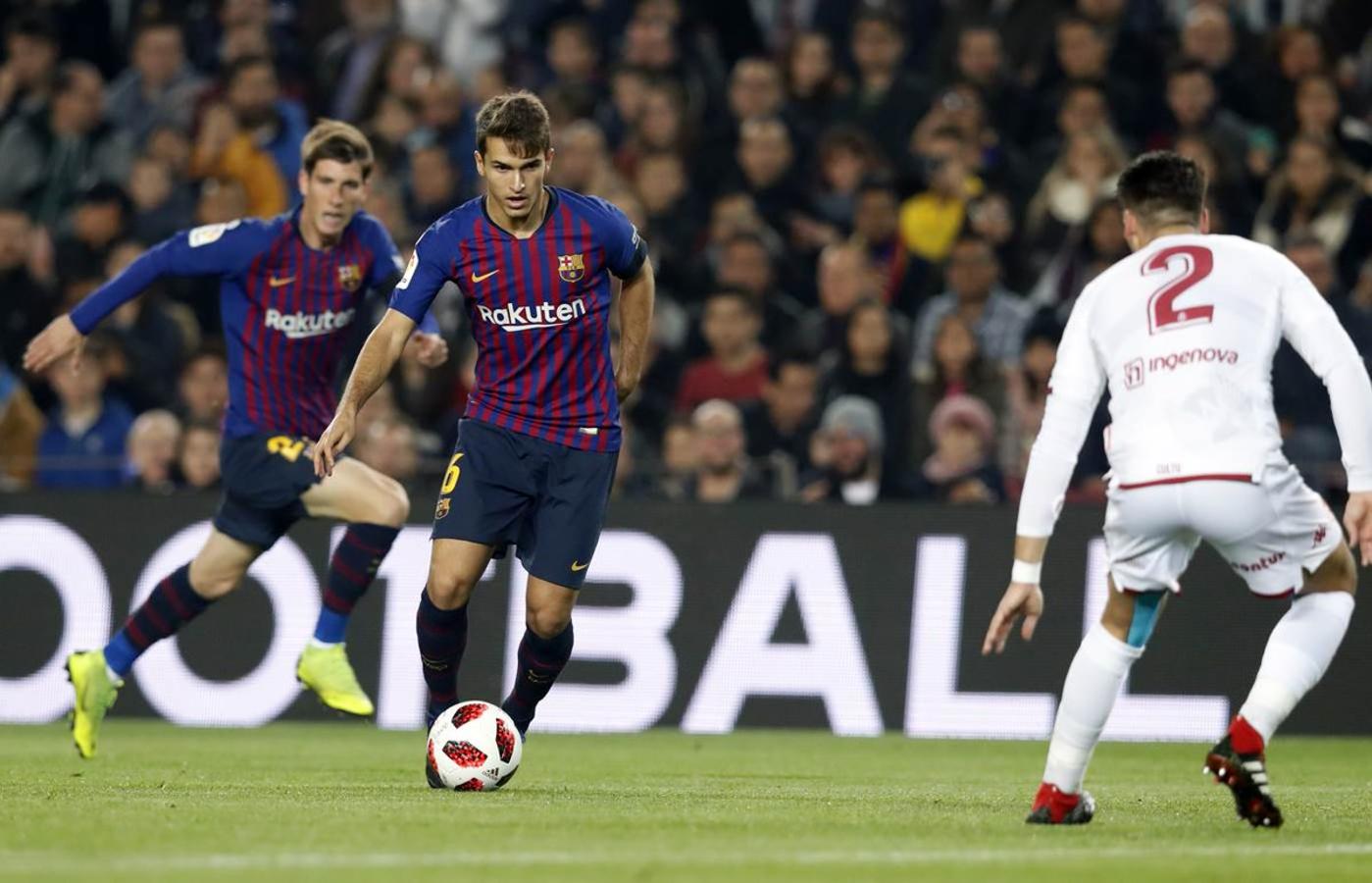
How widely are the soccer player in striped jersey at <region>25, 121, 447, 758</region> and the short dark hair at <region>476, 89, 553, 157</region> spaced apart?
6.13ft

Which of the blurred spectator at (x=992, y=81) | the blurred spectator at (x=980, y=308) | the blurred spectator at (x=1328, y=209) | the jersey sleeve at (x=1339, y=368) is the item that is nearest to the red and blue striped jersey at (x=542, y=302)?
the jersey sleeve at (x=1339, y=368)

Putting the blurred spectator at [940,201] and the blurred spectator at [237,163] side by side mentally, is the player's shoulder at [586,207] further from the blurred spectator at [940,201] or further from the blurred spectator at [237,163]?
the blurred spectator at [237,163]

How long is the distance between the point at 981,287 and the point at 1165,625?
302 centimetres

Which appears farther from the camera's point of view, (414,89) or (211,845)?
(414,89)

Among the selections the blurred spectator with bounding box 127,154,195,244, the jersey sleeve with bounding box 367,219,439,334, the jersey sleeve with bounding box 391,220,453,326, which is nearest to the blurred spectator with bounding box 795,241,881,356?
the blurred spectator with bounding box 127,154,195,244

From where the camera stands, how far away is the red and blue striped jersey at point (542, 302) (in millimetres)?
7738

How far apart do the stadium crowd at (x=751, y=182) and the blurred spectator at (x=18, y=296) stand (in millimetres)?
30

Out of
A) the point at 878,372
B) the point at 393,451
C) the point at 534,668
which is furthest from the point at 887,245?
the point at 534,668

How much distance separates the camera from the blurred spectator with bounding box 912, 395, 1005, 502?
12742mm

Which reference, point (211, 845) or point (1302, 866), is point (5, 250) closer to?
point (211, 845)

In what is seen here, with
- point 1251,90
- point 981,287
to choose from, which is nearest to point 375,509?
point 981,287

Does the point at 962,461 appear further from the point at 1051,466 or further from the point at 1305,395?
the point at 1051,466

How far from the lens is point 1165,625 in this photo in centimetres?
1181

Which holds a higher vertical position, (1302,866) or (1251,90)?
(1251,90)
